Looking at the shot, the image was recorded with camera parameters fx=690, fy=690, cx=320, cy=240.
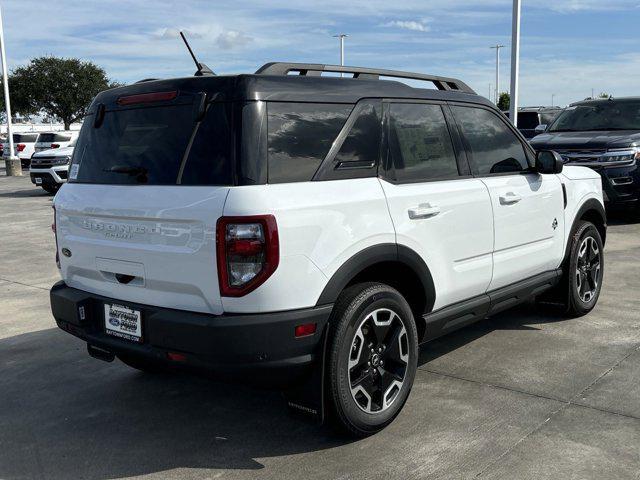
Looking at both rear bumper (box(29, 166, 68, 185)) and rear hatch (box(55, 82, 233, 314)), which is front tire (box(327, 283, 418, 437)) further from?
rear bumper (box(29, 166, 68, 185))

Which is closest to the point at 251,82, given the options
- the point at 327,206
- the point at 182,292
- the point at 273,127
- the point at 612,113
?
the point at 273,127

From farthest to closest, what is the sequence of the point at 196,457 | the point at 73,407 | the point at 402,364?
the point at 73,407, the point at 402,364, the point at 196,457

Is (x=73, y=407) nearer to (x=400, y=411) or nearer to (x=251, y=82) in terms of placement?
(x=400, y=411)

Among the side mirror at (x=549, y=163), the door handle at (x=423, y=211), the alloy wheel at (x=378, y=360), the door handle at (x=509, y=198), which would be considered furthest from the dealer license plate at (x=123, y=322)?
the side mirror at (x=549, y=163)

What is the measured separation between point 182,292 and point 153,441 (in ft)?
3.20

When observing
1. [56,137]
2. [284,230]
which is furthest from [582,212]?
[56,137]

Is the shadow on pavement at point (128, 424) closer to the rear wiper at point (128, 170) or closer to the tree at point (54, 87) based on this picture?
the rear wiper at point (128, 170)

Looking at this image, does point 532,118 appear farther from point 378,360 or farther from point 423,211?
point 378,360

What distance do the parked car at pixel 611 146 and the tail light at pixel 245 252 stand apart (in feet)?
26.7

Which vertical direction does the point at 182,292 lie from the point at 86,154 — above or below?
below

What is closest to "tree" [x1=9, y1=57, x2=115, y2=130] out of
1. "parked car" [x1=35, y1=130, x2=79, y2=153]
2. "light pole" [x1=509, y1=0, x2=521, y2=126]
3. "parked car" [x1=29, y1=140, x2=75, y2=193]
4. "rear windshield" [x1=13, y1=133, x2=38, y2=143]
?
"rear windshield" [x1=13, y1=133, x2=38, y2=143]

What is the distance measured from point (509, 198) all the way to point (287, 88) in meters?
1.92

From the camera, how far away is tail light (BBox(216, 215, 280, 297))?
304cm

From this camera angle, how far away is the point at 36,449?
3656 millimetres
